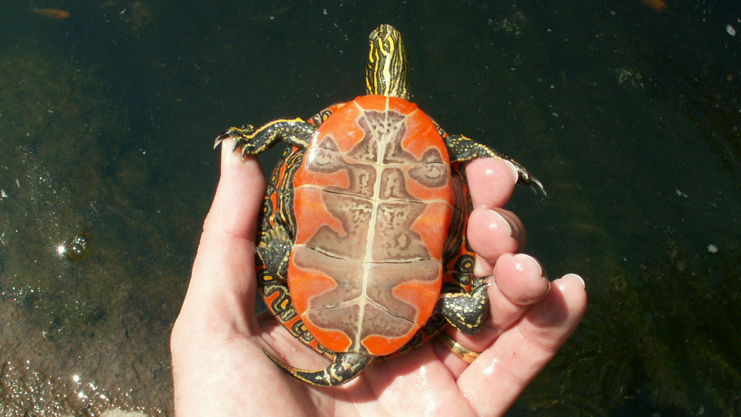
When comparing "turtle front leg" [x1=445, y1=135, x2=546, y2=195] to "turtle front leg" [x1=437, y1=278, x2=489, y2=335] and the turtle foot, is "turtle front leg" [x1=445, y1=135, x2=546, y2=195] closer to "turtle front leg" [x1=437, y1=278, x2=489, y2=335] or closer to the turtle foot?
"turtle front leg" [x1=437, y1=278, x2=489, y2=335]

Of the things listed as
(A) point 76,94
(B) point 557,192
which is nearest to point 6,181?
(A) point 76,94

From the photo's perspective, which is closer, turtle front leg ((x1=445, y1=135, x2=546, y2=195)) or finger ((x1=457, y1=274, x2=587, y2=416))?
A: finger ((x1=457, y1=274, x2=587, y2=416))

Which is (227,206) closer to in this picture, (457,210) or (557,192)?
(457,210)

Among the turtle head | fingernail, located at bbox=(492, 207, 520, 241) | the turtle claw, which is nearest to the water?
the turtle head

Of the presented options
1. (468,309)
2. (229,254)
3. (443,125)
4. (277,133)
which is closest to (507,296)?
(468,309)

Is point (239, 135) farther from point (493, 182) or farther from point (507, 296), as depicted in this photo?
point (507, 296)

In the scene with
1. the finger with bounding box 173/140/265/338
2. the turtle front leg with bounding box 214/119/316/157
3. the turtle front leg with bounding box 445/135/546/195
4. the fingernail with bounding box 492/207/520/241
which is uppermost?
the turtle front leg with bounding box 214/119/316/157
